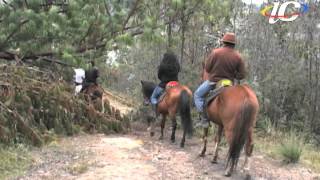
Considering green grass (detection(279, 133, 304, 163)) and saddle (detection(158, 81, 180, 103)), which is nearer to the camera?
green grass (detection(279, 133, 304, 163))

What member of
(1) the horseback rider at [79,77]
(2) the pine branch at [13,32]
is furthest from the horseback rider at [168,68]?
(2) the pine branch at [13,32]

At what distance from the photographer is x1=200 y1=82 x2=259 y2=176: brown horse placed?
7.98 m

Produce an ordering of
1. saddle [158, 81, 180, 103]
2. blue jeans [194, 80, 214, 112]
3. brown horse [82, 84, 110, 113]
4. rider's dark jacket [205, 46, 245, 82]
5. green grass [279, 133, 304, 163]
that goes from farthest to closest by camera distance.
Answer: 1. brown horse [82, 84, 110, 113]
2. saddle [158, 81, 180, 103]
3. green grass [279, 133, 304, 163]
4. blue jeans [194, 80, 214, 112]
5. rider's dark jacket [205, 46, 245, 82]

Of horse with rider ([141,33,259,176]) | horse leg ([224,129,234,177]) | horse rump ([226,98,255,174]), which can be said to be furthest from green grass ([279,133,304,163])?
horse rump ([226,98,255,174])

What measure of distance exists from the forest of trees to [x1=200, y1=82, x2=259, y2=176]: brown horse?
12.1 ft

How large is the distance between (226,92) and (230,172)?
4.28 ft

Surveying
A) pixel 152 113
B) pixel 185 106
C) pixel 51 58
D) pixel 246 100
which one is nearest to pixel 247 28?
pixel 152 113

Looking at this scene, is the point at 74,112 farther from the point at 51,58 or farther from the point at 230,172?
the point at 230,172

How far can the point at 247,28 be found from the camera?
1412 cm

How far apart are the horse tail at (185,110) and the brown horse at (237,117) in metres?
1.84

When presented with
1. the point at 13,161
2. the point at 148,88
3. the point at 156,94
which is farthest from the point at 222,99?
the point at 148,88

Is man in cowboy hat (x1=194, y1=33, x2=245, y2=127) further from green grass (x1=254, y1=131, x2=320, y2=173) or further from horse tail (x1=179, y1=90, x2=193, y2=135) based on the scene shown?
green grass (x1=254, y1=131, x2=320, y2=173)

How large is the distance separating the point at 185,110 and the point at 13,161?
3673mm

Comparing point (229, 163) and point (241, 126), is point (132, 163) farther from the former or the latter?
point (241, 126)
